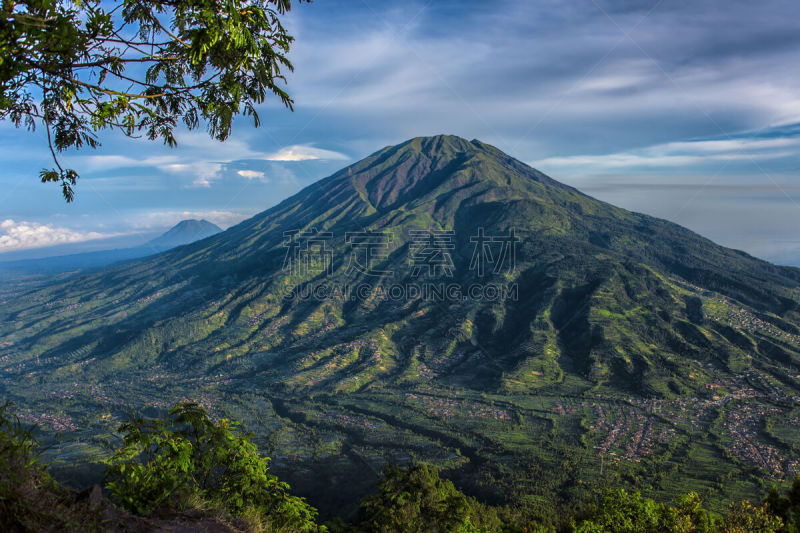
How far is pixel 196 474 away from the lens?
9.69 m

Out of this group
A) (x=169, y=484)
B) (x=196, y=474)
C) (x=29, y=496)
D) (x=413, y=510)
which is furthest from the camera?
(x=413, y=510)

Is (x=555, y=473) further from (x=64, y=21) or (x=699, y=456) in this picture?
(x=64, y=21)

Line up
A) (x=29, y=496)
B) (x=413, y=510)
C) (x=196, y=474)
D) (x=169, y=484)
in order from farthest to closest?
(x=413, y=510)
(x=196, y=474)
(x=169, y=484)
(x=29, y=496)

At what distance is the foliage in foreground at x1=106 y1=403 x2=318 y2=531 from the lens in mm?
7984

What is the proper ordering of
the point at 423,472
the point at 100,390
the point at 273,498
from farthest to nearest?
the point at 100,390 < the point at 423,472 < the point at 273,498

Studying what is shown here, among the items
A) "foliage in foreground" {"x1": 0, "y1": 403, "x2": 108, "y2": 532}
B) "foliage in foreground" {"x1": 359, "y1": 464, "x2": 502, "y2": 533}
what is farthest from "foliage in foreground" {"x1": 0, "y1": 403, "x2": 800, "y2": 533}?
"foliage in foreground" {"x1": 359, "y1": 464, "x2": 502, "y2": 533}

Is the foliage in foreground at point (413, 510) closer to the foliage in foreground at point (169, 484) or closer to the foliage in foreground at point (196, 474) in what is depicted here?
the foliage in foreground at point (196, 474)

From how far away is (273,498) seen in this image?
37.1 feet

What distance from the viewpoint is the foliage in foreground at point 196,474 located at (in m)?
7.98

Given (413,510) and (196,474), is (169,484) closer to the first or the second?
(196,474)

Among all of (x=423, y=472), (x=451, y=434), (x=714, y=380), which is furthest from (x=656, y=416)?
(x=423, y=472)

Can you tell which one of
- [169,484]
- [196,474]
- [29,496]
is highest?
[29,496]

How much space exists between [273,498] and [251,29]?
1143 centimetres

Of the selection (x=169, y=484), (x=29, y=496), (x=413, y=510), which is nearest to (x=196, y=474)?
(x=169, y=484)
